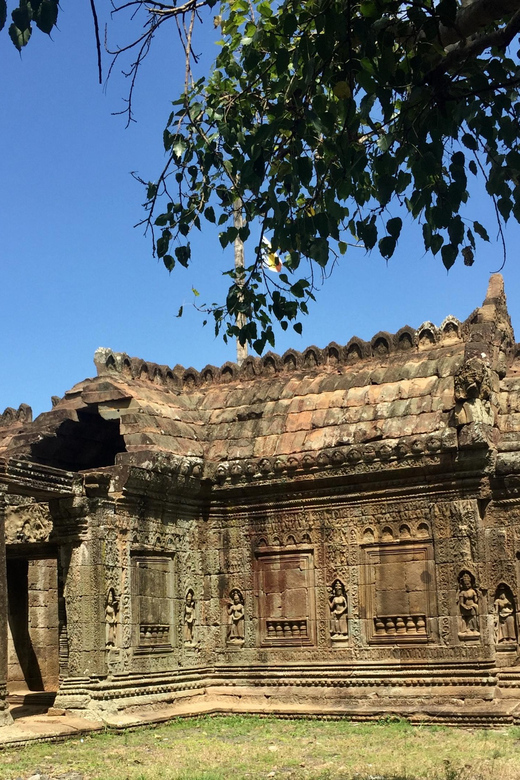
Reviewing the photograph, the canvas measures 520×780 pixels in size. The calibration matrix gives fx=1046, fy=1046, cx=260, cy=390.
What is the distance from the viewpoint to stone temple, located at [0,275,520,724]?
13961mm

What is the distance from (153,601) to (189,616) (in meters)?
0.87

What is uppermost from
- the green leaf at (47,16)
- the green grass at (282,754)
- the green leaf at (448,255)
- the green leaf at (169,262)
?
the green leaf at (47,16)

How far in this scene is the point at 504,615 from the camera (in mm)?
14266

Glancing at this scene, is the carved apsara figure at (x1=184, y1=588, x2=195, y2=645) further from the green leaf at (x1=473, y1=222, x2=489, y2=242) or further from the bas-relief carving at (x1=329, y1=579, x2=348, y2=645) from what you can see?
the green leaf at (x1=473, y1=222, x2=489, y2=242)

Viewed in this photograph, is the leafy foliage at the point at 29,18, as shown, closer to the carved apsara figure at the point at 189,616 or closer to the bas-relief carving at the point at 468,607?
the bas-relief carving at the point at 468,607

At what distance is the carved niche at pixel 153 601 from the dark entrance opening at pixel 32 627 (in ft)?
8.41

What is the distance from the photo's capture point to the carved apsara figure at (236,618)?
1568 cm

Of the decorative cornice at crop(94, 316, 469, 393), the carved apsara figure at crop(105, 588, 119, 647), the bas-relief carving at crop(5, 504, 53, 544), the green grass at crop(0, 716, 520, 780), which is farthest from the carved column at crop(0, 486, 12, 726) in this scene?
the decorative cornice at crop(94, 316, 469, 393)

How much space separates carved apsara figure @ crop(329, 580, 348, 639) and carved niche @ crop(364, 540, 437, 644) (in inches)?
13.4

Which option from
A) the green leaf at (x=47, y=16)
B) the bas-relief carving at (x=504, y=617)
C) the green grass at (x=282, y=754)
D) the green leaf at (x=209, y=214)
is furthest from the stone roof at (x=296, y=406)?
the green leaf at (x=47, y=16)

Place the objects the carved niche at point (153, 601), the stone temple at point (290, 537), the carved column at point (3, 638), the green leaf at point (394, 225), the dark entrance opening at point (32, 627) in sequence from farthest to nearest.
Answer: the dark entrance opening at point (32, 627) → the carved niche at point (153, 601) → the stone temple at point (290, 537) → the carved column at point (3, 638) → the green leaf at point (394, 225)

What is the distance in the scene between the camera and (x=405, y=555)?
14516 millimetres

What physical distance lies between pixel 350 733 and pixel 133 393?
19.3 feet

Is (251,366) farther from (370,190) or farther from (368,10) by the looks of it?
(368,10)
